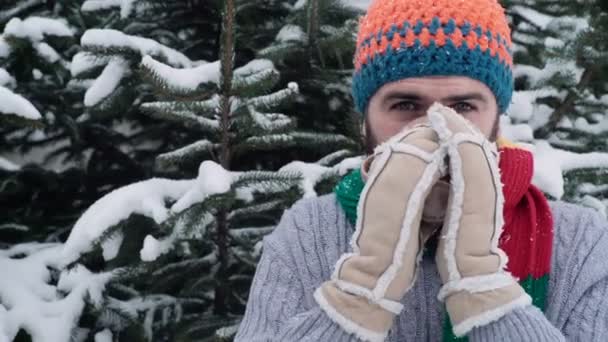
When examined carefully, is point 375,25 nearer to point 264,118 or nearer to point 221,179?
point 264,118

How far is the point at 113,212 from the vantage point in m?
2.21

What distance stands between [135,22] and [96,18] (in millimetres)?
318

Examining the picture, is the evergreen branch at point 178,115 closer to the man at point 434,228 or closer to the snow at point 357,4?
the man at point 434,228

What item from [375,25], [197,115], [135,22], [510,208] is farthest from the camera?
[135,22]

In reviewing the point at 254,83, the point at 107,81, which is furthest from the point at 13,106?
the point at 254,83

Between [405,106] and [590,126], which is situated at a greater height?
[405,106]

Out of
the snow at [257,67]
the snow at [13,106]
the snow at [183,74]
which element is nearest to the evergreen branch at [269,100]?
the snow at [183,74]

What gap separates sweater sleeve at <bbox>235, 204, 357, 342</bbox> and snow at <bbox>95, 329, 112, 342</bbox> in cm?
122

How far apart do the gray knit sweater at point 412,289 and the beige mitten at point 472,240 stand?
4cm

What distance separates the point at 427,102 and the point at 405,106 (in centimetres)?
7

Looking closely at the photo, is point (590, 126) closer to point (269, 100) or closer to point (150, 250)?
point (269, 100)

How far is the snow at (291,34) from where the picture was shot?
2580 mm

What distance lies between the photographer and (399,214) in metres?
1.35

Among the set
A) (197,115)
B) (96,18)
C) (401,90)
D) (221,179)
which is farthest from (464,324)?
(96,18)
